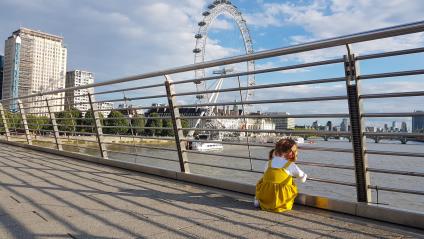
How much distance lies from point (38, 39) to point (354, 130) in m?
87.2

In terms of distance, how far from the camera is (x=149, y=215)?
335 cm

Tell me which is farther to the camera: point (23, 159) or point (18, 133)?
point (18, 133)

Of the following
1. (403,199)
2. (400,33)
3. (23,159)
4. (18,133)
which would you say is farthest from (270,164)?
(18,133)

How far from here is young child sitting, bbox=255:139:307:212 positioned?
354 centimetres

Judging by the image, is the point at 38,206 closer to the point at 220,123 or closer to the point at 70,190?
the point at 70,190

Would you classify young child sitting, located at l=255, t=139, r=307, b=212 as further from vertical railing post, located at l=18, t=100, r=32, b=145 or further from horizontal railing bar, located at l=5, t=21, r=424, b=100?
vertical railing post, located at l=18, t=100, r=32, b=145

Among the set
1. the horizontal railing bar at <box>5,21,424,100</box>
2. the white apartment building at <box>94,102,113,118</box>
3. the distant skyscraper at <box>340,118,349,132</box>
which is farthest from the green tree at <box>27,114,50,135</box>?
the distant skyscraper at <box>340,118,349,132</box>

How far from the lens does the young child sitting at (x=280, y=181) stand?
3541 mm

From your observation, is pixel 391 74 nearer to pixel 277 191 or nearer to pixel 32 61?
pixel 277 191

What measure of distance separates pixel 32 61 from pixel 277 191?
8082 centimetres

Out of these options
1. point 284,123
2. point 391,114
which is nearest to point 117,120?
point 284,123

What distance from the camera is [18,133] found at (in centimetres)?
1118

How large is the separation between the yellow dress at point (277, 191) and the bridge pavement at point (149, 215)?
3.8 inches

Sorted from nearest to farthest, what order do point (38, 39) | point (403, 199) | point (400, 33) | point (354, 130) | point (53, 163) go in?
point (400, 33) < point (354, 130) < point (403, 199) < point (53, 163) < point (38, 39)
